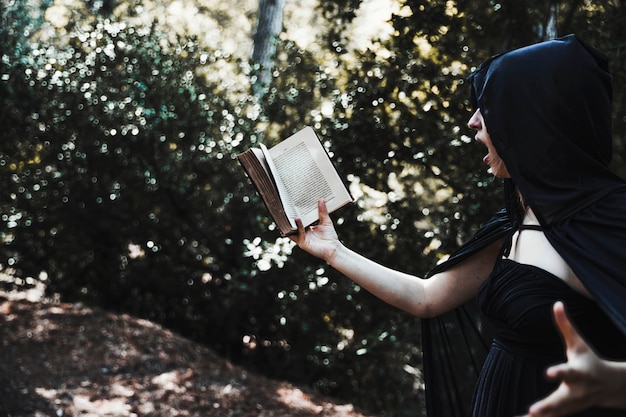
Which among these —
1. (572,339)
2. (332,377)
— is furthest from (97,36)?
(572,339)

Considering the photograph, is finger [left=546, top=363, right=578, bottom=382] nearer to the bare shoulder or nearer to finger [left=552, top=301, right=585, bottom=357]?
finger [left=552, top=301, right=585, bottom=357]

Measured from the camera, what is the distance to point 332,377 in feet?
21.1

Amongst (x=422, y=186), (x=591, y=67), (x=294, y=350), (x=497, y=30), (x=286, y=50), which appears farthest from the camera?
(x=294, y=350)

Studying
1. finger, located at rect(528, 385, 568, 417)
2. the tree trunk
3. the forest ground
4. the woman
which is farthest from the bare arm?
the tree trunk

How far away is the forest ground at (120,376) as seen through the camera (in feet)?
18.0

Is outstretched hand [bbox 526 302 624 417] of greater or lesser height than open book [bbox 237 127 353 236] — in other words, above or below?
below

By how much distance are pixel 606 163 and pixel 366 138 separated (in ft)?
9.32

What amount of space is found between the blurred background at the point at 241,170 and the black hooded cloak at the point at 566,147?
2.39 metres

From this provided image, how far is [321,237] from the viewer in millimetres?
2689

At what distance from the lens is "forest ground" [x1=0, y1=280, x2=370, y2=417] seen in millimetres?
5473

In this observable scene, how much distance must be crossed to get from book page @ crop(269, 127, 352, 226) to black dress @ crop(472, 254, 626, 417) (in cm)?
68

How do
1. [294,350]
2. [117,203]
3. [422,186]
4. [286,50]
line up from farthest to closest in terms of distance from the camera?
[117,203] → [294,350] → [286,50] → [422,186]

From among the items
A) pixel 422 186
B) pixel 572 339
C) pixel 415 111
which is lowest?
pixel 572 339

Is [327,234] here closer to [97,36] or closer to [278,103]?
[278,103]
